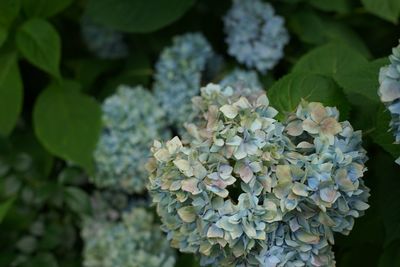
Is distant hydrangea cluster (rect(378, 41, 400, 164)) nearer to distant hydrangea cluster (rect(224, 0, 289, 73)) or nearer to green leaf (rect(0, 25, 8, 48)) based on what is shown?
distant hydrangea cluster (rect(224, 0, 289, 73))

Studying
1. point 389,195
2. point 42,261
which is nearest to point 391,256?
point 389,195

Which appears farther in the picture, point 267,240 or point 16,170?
point 16,170

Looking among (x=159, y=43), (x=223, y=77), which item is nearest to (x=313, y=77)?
(x=223, y=77)

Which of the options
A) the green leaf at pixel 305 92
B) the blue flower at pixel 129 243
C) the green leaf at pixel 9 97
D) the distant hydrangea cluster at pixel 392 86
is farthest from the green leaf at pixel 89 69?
the distant hydrangea cluster at pixel 392 86

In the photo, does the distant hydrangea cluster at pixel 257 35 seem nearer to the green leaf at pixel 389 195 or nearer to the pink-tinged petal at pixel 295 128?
the green leaf at pixel 389 195

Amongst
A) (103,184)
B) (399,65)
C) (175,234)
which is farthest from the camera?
(103,184)

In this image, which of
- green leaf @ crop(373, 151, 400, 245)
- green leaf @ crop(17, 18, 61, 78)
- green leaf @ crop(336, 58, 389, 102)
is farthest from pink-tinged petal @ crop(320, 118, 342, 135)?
green leaf @ crop(17, 18, 61, 78)

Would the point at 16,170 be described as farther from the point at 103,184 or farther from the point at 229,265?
the point at 229,265
